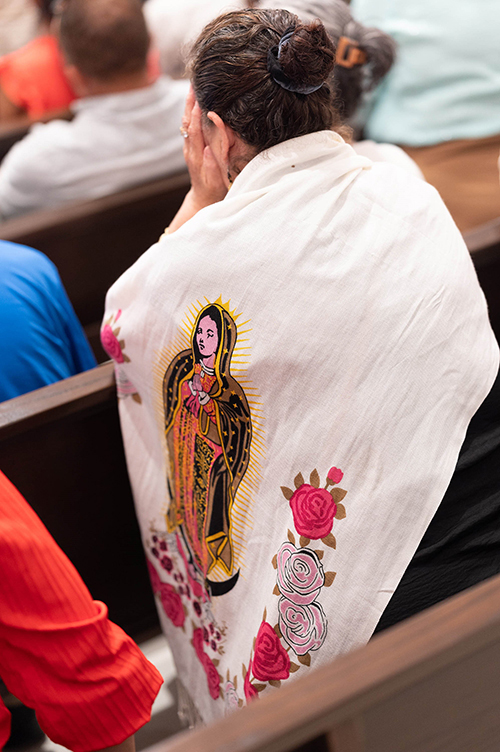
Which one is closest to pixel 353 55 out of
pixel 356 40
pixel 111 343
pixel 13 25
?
pixel 356 40

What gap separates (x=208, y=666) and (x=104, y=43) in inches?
60.5

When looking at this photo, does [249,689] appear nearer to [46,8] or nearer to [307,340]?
[307,340]

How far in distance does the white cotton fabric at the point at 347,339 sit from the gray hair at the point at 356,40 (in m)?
0.64

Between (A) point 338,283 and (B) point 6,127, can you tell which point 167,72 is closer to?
(B) point 6,127

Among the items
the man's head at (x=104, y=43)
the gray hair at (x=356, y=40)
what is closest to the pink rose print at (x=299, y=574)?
the gray hair at (x=356, y=40)

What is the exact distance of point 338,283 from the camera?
91 cm

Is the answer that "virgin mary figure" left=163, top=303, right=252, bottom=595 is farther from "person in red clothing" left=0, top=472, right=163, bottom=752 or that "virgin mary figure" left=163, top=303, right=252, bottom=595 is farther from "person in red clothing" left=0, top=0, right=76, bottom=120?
"person in red clothing" left=0, top=0, right=76, bottom=120

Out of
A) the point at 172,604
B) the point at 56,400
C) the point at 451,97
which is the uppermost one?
the point at 451,97

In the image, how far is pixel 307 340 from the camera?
2.99 feet

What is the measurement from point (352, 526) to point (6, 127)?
2151 mm

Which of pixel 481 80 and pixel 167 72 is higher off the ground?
pixel 481 80

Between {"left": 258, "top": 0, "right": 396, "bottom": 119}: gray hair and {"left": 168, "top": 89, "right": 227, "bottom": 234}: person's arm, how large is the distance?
1.73 feet

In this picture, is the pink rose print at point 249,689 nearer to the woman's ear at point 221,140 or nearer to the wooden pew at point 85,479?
the wooden pew at point 85,479

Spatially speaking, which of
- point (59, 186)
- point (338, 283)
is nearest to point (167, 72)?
point (59, 186)
